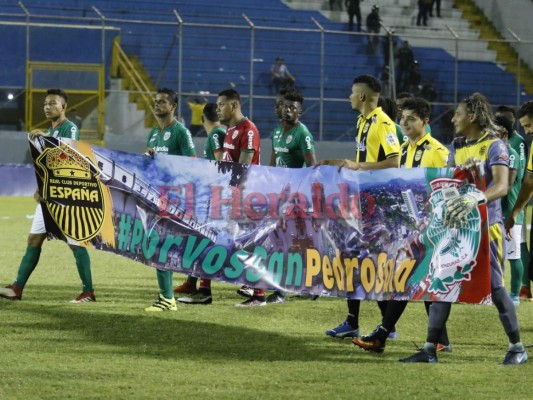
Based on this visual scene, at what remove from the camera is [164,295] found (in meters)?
10.1

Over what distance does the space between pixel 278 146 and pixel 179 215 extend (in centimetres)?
243

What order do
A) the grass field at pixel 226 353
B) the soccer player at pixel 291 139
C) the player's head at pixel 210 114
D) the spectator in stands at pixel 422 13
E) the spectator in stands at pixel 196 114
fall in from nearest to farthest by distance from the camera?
the grass field at pixel 226 353 → the soccer player at pixel 291 139 → the player's head at pixel 210 114 → the spectator in stands at pixel 196 114 → the spectator in stands at pixel 422 13

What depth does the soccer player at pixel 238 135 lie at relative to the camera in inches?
422

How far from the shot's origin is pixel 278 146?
11336 millimetres

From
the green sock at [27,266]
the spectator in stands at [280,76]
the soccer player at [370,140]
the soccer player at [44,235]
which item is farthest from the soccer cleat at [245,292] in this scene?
the spectator in stands at [280,76]

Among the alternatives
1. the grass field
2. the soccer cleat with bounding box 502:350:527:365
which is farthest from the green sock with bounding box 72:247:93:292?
the soccer cleat with bounding box 502:350:527:365

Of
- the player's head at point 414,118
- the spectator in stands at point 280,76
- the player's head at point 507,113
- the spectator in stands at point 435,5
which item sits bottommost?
the player's head at point 414,118

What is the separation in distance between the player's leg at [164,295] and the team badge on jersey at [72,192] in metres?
0.85

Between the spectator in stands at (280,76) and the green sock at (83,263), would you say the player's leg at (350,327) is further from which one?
the spectator in stands at (280,76)

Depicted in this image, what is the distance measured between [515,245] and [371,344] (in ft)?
12.4

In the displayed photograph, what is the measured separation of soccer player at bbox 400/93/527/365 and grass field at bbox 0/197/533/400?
0.16 m

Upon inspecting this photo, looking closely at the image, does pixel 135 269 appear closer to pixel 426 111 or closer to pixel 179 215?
A: pixel 179 215

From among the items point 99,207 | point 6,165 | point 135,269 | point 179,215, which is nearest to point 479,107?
point 179,215

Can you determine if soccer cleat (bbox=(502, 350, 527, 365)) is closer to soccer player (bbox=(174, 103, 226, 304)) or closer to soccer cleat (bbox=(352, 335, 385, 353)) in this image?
soccer cleat (bbox=(352, 335, 385, 353))
